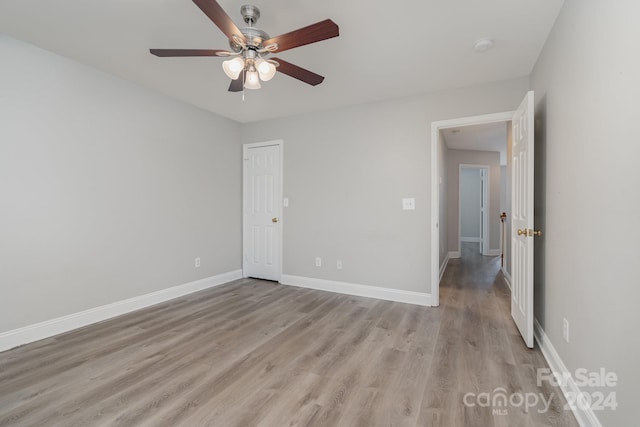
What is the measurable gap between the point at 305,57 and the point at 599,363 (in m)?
2.80

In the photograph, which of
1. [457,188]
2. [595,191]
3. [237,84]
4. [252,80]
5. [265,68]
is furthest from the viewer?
[457,188]

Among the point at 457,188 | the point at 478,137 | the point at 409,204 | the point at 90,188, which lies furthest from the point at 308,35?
the point at 457,188

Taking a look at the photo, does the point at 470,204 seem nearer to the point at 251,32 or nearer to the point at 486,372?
the point at 486,372

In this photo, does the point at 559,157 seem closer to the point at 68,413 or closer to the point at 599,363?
the point at 599,363

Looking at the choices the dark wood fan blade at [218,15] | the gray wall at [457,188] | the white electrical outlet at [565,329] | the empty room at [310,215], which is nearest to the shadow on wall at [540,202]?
the empty room at [310,215]

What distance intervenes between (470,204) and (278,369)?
8.71 meters

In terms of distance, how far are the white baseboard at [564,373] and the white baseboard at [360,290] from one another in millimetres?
1164

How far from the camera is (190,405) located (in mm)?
1687

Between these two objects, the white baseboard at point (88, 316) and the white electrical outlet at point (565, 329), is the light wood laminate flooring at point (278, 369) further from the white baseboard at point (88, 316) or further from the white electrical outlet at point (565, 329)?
the white electrical outlet at point (565, 329)

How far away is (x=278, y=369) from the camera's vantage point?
2.07 meters

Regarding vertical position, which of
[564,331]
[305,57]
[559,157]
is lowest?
[564,331]

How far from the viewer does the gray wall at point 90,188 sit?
2371 mm

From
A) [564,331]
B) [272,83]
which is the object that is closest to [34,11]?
[272,83]

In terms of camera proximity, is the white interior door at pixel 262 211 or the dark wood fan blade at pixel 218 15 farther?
the white interior door at pixel 262 211
